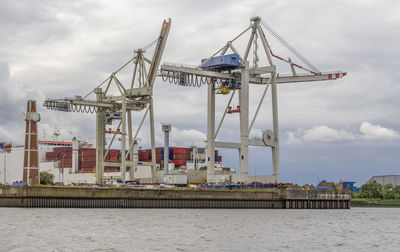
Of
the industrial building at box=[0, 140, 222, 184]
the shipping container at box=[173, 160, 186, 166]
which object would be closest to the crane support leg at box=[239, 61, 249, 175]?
the industrial building at box=[0, 140, 222, 184]

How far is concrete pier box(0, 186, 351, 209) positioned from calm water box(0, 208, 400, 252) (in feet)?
36.6

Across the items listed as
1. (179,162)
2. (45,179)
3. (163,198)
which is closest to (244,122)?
(163,198)

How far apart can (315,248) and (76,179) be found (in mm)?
104263

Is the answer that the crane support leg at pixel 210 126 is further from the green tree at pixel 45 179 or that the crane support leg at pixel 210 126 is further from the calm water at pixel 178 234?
the green tree at pixel 45 179

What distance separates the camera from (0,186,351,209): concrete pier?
74000 millimetres

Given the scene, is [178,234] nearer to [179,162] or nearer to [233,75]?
[233,75]

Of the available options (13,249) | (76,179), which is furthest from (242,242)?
(76,179)

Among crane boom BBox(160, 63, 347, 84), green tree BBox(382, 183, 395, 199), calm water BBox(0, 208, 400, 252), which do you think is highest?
crane boom BBox(160, 63, 347, 84)

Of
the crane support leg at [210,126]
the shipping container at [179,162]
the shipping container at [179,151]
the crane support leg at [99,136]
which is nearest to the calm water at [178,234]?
the crane support leg at [210,126]

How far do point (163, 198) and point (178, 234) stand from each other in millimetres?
36151

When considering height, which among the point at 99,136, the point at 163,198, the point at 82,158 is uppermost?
the point at 99,136

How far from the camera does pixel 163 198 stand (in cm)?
8256

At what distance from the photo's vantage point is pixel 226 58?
86.4m

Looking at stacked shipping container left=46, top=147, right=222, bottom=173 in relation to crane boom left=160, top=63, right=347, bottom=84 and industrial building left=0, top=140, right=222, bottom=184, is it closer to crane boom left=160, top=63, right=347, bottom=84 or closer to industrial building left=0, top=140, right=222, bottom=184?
industrial building left=0, top=140, right=222, bottom=184
